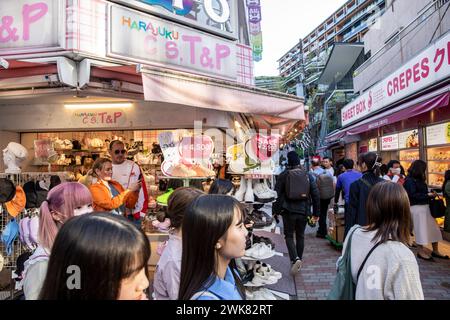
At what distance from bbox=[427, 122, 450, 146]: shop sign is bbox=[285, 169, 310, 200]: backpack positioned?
4.51m

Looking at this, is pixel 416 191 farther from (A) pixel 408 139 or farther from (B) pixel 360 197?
(A) pixel 408 139

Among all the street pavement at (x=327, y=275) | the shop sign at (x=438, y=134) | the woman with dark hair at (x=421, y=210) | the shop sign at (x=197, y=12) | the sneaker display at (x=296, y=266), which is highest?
the shop sign at (x=197, y=12)

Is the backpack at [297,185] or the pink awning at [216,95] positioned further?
the backpack at [297,185]

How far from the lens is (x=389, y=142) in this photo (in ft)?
37.0

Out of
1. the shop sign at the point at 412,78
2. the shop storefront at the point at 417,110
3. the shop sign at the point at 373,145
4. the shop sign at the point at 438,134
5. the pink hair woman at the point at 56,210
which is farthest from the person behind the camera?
the shop sign at the point at 373,145

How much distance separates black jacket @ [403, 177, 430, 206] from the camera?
237 inches

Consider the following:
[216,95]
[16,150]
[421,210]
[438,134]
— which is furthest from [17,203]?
[438,134]

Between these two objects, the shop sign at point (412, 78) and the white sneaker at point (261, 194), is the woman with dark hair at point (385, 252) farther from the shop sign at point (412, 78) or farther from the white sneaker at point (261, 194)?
the shop sign at point (412, 78)

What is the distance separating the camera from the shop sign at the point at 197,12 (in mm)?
5725

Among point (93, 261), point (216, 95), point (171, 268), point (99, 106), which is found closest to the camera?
point (93, 261)

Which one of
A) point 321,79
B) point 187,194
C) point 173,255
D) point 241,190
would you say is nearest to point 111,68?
point 241,190

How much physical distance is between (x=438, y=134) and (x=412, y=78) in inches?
66.7

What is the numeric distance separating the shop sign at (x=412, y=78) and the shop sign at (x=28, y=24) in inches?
287

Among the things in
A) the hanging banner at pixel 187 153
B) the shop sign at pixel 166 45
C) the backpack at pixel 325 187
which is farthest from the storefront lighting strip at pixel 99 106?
the backpack at pixel 325 187
